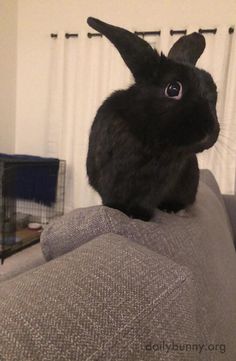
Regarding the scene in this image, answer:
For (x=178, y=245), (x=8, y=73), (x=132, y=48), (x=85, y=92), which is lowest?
(x=178, y=245)

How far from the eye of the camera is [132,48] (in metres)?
0.61

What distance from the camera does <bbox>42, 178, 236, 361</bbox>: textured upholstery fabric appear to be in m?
0.56

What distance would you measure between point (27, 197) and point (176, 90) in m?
2.24

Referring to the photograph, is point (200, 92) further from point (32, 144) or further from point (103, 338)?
point (32, 144)

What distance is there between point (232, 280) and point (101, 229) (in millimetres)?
518

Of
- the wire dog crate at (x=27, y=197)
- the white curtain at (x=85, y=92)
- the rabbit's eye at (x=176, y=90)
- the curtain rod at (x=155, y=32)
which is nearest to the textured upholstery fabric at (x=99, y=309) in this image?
the rabbit's eye at (x=176, y=90)

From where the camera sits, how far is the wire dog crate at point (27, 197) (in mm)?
2234

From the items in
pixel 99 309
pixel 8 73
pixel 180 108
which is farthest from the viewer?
pixel 8 73

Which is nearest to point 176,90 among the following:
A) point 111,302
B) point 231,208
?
point 111,302

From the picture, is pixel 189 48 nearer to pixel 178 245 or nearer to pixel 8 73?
pixel 178 245

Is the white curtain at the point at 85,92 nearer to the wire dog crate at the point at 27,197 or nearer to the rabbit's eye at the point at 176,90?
the wire dog crate at the point at 27,197

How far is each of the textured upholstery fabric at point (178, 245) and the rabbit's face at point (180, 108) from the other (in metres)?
0.18

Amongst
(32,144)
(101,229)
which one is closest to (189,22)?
(32,144)

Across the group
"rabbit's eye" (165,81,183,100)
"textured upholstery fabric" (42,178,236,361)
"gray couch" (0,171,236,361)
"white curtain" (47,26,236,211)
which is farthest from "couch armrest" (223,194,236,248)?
"rabbit's eye" (165,81,183,100)
